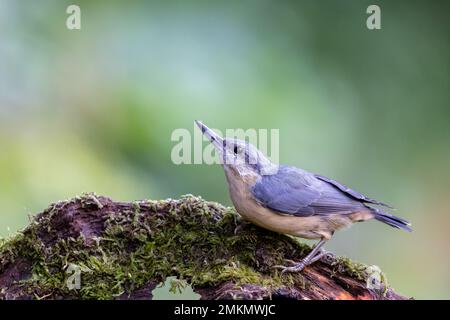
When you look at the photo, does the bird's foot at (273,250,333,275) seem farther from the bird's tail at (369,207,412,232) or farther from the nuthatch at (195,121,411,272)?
the bird's tail at (369,207,412,232)

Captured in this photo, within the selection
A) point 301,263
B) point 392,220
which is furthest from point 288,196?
point 392,220

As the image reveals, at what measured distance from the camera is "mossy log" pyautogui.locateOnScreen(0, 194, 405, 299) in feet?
10.8

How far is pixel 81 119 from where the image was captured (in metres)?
6.09

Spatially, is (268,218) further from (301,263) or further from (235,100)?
(235,100)

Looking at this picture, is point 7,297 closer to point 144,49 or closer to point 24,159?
point 24,159

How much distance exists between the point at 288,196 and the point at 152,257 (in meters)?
1.21

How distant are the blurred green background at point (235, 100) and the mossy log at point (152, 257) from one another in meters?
1.68

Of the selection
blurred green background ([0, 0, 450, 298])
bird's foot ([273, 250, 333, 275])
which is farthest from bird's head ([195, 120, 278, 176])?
blurred green background ([0, 0, 450, 298])

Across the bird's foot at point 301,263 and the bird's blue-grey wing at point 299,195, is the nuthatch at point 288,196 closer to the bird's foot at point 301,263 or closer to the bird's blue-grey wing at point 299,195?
the bird's blue-grey wing at point 299,195

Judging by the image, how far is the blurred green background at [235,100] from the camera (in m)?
5.79

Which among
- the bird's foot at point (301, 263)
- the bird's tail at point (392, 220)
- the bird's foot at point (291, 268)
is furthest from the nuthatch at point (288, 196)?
the bird's foot at point (291, 268)
